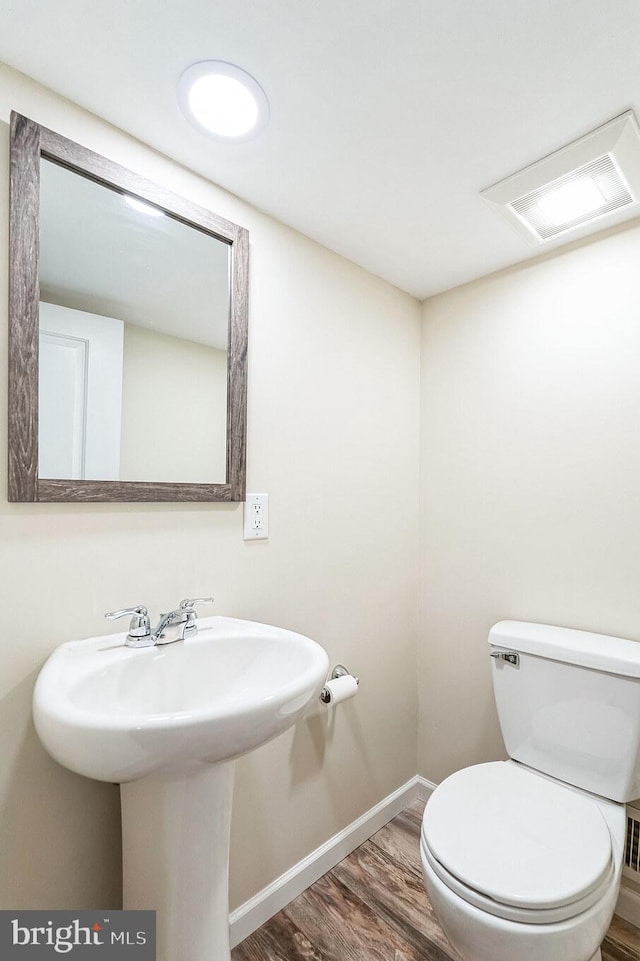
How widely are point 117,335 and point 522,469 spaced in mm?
1445

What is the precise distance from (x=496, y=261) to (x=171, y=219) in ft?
3.96

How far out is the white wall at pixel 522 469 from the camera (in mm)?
1538

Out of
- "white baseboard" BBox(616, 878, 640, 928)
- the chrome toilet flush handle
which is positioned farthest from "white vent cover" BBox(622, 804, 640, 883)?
the chrome toilet flush handle

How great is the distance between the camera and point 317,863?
1.59 metres

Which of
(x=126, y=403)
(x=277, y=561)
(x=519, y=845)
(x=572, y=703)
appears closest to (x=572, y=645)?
(x=572, y=703)

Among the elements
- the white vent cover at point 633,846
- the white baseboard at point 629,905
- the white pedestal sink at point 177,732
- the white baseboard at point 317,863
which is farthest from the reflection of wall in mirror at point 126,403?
the white baseboard at point 629,905

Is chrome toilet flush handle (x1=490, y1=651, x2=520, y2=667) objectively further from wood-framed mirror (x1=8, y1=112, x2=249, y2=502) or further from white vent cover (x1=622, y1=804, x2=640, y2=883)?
wood-framed mirror (x1=8, y1=112, x2=249, y2=502)

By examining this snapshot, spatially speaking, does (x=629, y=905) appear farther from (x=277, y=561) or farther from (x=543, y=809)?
(x=277, y=561)

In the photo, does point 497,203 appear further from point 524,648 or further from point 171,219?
point 524,648

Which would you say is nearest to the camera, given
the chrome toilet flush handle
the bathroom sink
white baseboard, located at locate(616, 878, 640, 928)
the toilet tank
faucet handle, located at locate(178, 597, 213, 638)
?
the bathroom sink

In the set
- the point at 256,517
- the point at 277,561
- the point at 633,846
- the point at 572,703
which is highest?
the point at 256,517

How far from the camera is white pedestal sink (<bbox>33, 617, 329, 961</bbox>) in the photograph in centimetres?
76

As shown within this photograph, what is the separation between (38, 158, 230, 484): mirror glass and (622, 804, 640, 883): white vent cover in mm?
1641

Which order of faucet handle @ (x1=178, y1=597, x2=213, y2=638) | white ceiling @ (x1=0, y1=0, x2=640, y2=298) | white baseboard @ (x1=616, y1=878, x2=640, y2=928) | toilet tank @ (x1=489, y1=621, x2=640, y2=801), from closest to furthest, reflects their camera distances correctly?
1. white ceiling @ (x1=0, y1=0, x2=640, y2=298)
2. faucet handle @ (x1=178, y1=597, x2=213, y2=638)
3. toilet tank @ (x1=489, y1=621, x2=640, y2=801)
4. white baseboard @ (x1=616, y1=878, x2=640, y2=928)
